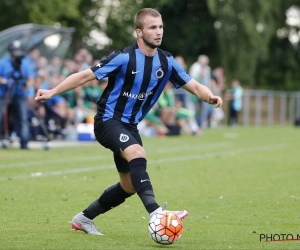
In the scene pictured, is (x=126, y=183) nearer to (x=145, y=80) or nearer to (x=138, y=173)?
(x=138, y=173)

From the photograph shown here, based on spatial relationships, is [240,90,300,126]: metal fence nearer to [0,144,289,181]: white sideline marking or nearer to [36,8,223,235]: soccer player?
[0,144,289,181]: white sideline marking

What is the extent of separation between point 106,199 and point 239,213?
89.6 inches

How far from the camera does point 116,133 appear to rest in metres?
8.48

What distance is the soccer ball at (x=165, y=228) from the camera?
311 inches

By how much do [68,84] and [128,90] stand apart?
0.56 meters

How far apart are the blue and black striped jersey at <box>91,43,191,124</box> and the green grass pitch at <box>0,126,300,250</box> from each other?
115 centimetres

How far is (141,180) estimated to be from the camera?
8297 mm

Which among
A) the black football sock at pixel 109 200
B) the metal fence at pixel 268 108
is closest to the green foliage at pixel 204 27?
the metal fence at pixel 268 108

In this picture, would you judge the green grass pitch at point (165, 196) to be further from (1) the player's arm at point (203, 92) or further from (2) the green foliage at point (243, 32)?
(2) the green foliage at point (243, 32)

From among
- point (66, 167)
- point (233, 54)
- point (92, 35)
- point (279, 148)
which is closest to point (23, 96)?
point (66, 167)

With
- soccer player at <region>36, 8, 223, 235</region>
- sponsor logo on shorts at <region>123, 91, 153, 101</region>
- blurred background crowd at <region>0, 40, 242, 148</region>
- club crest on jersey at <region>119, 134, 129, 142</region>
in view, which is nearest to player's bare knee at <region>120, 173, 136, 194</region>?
soccer player at <region>36, 8, 223, 235</region>

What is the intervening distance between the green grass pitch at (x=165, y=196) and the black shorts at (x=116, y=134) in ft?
2.80

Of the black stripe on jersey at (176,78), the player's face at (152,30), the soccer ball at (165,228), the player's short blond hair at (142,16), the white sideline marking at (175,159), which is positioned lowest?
the white sideline marking at (175,159)

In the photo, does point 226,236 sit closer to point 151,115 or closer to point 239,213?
point 239,213
